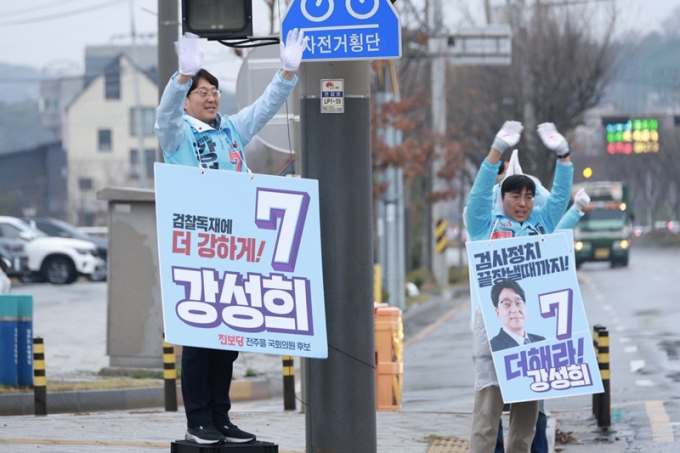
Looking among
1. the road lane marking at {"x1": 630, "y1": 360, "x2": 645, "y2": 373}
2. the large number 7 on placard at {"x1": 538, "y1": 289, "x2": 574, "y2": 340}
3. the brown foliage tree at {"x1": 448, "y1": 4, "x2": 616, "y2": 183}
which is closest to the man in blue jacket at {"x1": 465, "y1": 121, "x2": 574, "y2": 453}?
the large number 7 on placard at {"x1": 538, "y1": 289, "x2": 574, "y2": 340}

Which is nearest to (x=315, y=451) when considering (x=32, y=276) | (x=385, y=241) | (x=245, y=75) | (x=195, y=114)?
(x=195, y=114)

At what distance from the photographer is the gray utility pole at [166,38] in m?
13.7

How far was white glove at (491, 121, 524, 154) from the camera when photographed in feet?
21.8

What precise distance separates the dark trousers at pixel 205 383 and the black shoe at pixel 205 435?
0.03 metres

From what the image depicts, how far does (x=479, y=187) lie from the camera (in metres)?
6.66

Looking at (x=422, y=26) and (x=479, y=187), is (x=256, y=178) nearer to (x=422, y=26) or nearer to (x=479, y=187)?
(x=479, y=187)

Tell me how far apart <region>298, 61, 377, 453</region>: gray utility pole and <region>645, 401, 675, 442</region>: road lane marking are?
3.82 meters

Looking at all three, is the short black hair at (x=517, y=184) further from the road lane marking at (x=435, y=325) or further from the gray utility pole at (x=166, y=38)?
the road lane marking at (x=435, y=325)

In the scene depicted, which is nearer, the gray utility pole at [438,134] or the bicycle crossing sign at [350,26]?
the bicycle crossing sign at [350,26]

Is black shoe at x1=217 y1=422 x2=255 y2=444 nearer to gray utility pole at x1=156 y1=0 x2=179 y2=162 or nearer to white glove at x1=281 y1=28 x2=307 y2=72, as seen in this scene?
white glove at x1=281 y1=28 x2=307 y2=72

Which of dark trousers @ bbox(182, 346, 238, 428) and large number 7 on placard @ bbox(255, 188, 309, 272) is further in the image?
dark trousers @ bbox(182, 346, 238, 428)

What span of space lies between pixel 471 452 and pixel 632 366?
935cm

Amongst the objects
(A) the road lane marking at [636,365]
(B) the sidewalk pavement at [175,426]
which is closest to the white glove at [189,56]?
(B) the sidewalk pavement at [175,426]

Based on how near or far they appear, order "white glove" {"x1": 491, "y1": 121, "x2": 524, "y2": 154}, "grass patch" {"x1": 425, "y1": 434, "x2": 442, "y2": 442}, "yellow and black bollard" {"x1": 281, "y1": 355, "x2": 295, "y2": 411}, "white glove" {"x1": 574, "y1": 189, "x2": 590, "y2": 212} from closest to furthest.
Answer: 1. "white glove" {"x1": 491, "y1": 121, "x2": 524, "y2": 154}
2. "white glove" {"x1": 574, "y1": 189, "x2": 590, "y2": 212}
3. "grass patch" {"x1": 425, "y1": 434, "x2": 442, "y2": 442}
4. "yellow and black bollard" {"x1": 281, "y1": 355, "x2": 295, "y2": 411}
